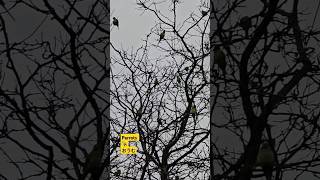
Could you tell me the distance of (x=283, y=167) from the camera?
1.36 metres

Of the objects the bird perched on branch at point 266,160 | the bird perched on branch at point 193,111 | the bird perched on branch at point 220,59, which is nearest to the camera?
the bird perched on branch at point 266,160

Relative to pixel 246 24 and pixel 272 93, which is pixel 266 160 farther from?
pixel 246 24

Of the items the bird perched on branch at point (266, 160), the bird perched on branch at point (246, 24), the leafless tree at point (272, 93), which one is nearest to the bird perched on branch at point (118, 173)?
the leafless tree at point (272, 93)

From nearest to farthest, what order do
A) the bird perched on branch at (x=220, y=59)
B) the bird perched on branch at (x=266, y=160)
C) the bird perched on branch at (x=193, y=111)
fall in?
the bird perched on branch at (x=266, y=160), the bird perched on branch at (x=220, y=59), the bird perched on branch at (x=193, y=111)

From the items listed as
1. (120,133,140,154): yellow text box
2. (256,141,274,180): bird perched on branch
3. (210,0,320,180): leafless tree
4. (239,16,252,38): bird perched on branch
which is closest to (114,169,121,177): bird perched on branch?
(120,133,140,154): yellow text box

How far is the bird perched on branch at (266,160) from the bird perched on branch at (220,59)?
29cm

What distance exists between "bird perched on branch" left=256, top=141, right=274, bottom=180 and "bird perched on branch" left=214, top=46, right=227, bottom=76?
29 cm

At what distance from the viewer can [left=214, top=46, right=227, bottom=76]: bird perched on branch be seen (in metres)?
1.44

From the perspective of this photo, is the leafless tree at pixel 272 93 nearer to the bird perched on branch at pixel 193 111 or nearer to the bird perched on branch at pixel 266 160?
the bird perched on branch at pixel 266 160

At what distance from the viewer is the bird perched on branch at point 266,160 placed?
1.29 meters

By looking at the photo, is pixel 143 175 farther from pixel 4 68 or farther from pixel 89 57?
pixel 4 68

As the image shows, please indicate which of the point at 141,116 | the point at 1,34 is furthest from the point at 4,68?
the point at 141,116

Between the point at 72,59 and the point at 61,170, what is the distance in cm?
35

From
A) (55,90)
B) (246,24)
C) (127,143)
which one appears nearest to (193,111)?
(127,143)
